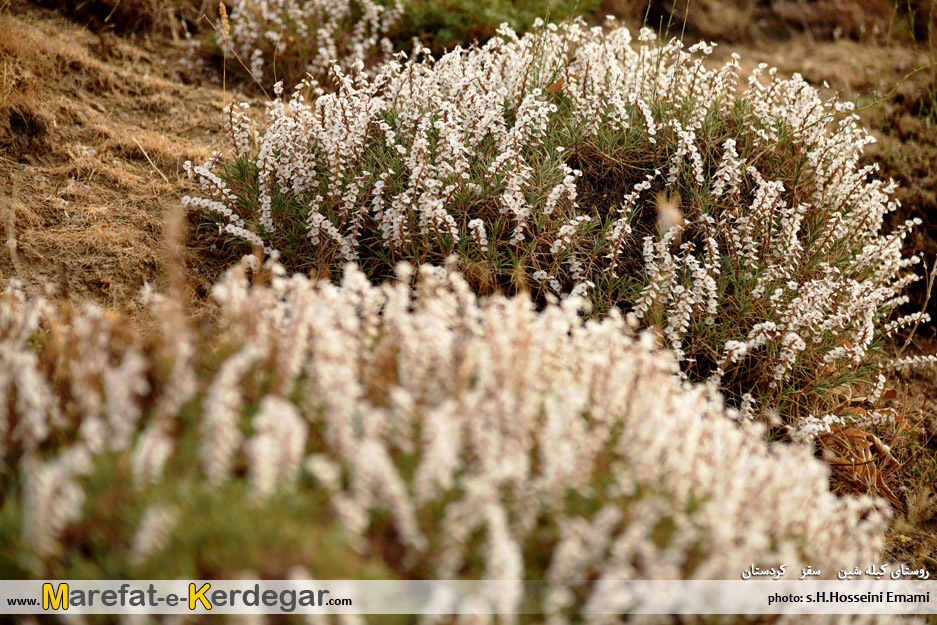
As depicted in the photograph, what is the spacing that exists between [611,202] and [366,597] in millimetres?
2824

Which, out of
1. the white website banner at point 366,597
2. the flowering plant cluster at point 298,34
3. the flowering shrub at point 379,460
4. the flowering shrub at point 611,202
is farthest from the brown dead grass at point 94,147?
the white website banner at point 366,597

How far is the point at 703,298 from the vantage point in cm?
340

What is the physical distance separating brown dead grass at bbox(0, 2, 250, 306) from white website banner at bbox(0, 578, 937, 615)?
1.40m

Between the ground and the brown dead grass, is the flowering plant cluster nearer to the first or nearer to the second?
the ground

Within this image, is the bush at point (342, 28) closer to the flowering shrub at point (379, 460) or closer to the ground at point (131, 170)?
the ground at point (131, 170)

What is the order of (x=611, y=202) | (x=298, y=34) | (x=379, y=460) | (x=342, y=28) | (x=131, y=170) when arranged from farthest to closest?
(x=342, y=28) → (x=298, y=34) → (x=131, y=170) → (x=611, y=202) → (x=379, y=460)

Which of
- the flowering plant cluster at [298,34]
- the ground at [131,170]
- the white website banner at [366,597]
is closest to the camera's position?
the white website banner at [366,597]

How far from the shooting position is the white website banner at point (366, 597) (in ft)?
4.58

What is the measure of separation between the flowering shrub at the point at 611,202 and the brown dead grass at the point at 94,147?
14.7 inches

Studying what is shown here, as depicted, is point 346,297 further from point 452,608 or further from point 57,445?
point 452,608

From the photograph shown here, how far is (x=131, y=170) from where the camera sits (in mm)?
3986

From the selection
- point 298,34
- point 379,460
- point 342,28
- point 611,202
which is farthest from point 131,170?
point 379,460

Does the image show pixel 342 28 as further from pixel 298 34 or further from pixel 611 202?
pixel 611 202

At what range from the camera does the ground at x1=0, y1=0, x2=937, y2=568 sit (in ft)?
10.8
